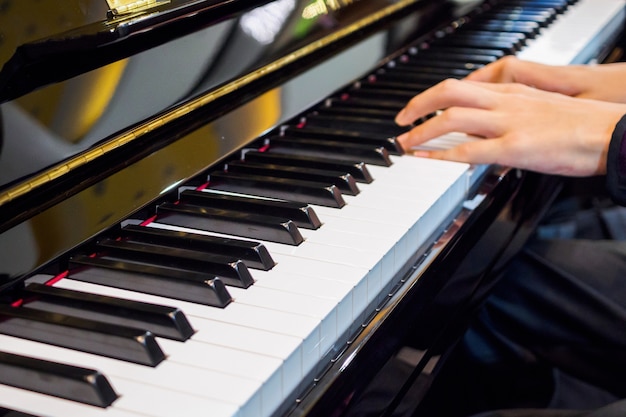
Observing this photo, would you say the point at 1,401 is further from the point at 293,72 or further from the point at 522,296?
the point at 522,296

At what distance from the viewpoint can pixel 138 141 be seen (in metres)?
1.02

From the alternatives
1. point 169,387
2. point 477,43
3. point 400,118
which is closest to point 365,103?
point 400,118

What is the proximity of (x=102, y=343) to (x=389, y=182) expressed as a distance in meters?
0.52

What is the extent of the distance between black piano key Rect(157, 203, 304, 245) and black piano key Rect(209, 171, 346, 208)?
0.27 feet

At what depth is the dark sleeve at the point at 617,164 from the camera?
1151 mm

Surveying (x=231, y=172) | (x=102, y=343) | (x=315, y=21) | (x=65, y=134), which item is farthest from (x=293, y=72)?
(x=102, y=343)

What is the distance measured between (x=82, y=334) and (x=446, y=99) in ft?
2.49

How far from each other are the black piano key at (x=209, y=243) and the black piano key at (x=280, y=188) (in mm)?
155

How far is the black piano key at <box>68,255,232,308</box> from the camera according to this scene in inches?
31.7

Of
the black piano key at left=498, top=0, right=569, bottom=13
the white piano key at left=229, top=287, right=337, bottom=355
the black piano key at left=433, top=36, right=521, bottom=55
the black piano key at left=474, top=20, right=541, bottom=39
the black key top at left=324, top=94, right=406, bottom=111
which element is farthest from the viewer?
the black piano key at left=498, top=0, right=569, bottom=13

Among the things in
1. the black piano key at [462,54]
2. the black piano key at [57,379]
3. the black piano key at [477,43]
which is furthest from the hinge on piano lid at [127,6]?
the black piano key at [477,43]

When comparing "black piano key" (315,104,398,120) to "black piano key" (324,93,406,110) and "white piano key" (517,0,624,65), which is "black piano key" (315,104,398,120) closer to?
"black piano key" (324,93,406,110)

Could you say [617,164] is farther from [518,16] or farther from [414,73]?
[518,16]

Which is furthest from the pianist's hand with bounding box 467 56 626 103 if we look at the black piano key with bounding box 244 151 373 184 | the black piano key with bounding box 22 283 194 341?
the black piano key with bounding box 22 283 194 341
